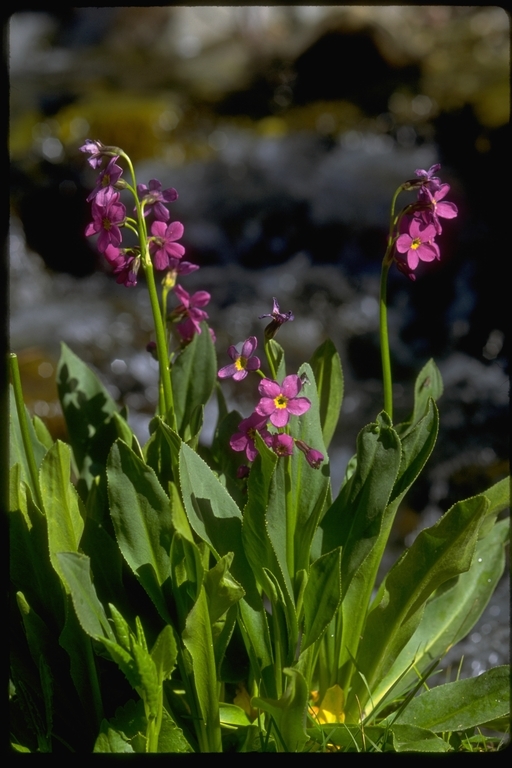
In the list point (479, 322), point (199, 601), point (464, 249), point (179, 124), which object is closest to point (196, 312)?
point (199, 601)

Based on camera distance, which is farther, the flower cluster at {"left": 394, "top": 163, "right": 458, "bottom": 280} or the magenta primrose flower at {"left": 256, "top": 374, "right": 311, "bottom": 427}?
the flower cluster at {"left": 394, "top": 163, "right": 458, "bottom": 280}

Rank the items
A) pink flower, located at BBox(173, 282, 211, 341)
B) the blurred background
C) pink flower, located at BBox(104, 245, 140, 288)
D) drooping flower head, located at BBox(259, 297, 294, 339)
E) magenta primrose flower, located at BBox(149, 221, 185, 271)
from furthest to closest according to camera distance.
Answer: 1. the blurred background
2. pink flower, located at BBox(173, 282, 211, 341)
3. magenta primrose flower, located at BBox(149, 221, 185, 271)
4. pink flower, located at BBox(104, 245, 140, 288)
5. drooping flower head, located at BBox(259, 297, 294, 339)

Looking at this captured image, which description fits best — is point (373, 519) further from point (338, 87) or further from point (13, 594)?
point (338, 87)

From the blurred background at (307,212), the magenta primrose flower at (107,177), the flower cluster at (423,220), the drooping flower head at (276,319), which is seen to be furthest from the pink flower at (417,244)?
the blurred background at (307,212)

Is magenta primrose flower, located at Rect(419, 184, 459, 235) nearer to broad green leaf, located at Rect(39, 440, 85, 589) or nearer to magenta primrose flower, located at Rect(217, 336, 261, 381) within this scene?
magenta primrose flower, located at Rect(217, 336, 261, 381)

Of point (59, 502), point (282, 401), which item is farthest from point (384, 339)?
point (59, 502)

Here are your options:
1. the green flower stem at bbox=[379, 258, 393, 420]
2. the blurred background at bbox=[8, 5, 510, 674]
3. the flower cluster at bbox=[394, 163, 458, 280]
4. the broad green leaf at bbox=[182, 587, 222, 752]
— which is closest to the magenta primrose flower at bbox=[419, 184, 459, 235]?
the flower cluster at bbox=[394, 163, 458, 280]

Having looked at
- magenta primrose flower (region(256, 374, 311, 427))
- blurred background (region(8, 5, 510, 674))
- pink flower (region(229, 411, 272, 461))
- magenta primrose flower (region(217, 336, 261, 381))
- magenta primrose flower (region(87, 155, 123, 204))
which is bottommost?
blurred background (region(8, 5, 510, 674))

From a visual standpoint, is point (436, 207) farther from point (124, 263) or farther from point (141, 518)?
point (141, 518)
